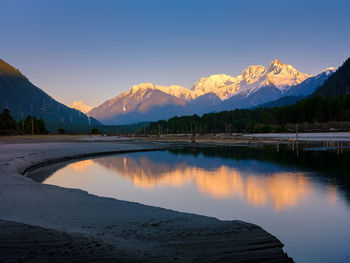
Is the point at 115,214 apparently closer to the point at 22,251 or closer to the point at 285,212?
the point at 22,251

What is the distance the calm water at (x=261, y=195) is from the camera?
470 inches

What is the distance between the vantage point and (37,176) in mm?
27016

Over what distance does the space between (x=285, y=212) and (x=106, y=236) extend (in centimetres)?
1045

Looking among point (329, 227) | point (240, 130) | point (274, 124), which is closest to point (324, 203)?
point (329, 227)

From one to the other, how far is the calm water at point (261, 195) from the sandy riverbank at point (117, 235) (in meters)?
2.40

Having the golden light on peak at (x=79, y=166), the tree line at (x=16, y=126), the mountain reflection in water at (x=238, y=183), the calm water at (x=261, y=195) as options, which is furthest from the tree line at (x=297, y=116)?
the golden light on peak at (x=79, y=166)

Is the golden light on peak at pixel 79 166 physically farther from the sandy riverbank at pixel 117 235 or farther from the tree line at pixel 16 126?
the tree line at pixel 16 126

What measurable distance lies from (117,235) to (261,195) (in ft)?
42.4

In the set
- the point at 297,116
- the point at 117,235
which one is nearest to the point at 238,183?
the point at 117,235

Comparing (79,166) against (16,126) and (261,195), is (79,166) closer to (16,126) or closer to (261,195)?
(261,195)

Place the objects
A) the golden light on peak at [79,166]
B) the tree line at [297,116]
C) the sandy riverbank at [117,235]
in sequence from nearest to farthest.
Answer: the sandy riverbank at [117,235] < the golden light on peak at [79,166] < the tree line at [297,116]

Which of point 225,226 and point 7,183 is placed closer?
point 225,226

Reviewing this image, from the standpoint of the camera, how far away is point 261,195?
65.1 ft

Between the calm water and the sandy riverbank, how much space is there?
7.86ft
